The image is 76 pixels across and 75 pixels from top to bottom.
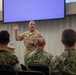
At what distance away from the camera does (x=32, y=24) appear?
17.5ft

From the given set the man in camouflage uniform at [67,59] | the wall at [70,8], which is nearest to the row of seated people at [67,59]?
the man in camouflage uniform at [67,59]

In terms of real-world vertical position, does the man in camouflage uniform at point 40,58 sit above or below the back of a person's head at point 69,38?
below

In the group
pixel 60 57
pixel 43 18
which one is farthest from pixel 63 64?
pixel 43 18

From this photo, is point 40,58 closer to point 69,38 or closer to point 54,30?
point 69,38

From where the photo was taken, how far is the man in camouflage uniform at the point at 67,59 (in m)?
2.21

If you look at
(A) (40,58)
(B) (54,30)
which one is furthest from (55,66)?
(B) (54,30)

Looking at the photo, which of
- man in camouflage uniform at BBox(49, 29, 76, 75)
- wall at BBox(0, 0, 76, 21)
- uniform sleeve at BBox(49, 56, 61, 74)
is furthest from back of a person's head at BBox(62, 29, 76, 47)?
wall at BBox(0, 0, 76, 21)

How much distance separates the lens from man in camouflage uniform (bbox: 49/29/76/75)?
2.21 metres

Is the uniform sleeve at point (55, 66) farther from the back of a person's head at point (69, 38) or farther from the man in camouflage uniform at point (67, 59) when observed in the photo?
the back of a person's head at point (69, 38)

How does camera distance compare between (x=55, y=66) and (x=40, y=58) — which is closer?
(x=55, y=66)

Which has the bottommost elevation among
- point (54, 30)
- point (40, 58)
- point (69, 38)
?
point (40, 58)

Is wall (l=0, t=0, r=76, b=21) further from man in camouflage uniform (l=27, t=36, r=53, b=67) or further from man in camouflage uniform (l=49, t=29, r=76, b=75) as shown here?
man in camouflage uniform (l=49, t=29, r=76, b=75)

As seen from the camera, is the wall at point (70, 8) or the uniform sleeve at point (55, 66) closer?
the uniform sleeve at point (55, 66)

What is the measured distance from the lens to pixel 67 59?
88.0 inches
